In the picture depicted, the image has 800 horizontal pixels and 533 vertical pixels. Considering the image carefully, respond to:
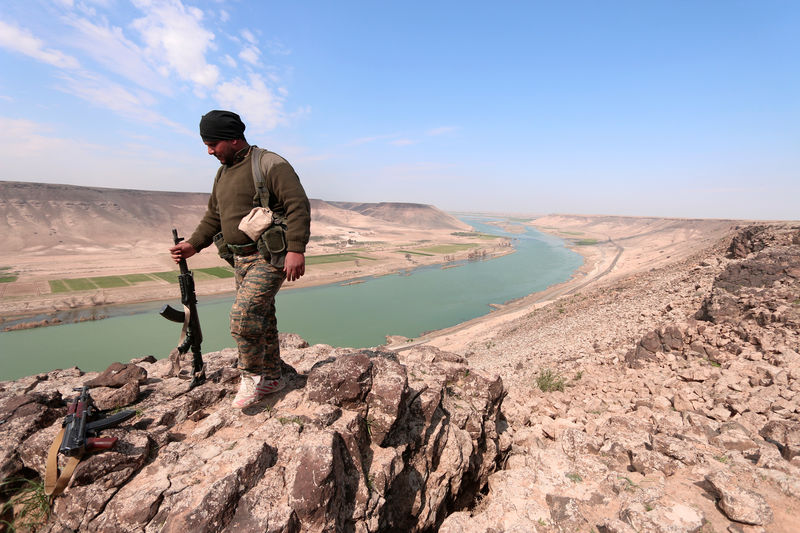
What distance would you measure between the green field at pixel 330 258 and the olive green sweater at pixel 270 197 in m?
59.6

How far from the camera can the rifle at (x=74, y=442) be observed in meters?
2.38

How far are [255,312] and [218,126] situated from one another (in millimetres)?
1879

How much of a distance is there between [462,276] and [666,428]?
52266 millimetres

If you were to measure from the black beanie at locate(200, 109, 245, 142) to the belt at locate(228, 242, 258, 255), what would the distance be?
1068 millimetres

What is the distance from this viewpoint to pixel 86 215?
82.2m

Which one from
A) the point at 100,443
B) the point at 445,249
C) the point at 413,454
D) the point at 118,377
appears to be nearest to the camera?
the point at 100,443

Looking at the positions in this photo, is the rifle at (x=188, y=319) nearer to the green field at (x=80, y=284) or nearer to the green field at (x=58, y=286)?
the green field at (x=80, y=284)

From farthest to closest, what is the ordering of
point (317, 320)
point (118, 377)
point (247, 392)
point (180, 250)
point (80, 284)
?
1. point (80, 284)
2. point (317, 320)
3. point (118, 377)
4. point (180, 250)
5. point (247, 392)

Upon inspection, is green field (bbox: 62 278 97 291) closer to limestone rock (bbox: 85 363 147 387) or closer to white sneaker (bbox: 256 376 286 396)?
limestone rock (bbox: 85 363 147 387)

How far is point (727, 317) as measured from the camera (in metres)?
10.0

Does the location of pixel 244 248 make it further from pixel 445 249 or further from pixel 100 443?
pixel 445 249

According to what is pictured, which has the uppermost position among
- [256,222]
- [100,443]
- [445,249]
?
[256,222]

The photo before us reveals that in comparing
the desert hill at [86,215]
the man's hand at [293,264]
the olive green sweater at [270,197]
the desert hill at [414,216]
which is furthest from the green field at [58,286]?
the desert hill at [414,216]

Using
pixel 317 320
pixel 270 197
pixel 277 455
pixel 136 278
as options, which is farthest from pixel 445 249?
pixel 277 455
